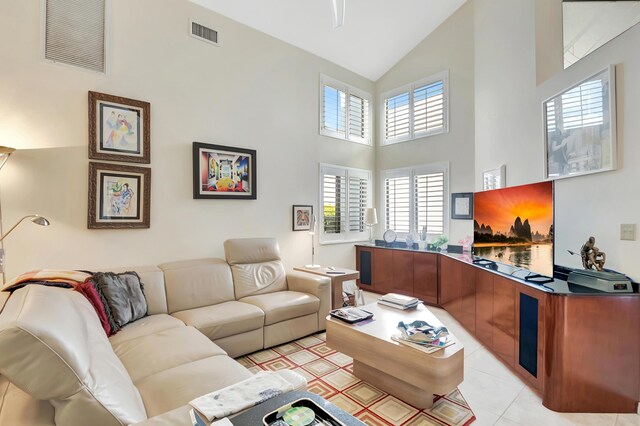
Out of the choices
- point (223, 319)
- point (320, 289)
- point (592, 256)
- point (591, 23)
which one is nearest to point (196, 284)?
point (223, 319)

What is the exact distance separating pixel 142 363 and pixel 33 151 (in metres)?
→ 2.17

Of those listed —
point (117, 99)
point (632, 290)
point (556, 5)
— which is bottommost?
point (632, 290)

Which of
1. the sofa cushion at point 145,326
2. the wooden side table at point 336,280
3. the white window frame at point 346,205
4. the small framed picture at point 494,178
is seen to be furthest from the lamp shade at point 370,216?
the sofa cushion at point 145,326

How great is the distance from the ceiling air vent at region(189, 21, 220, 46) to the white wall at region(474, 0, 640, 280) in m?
3.39

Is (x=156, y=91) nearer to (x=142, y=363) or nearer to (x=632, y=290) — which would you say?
(x=142, y=363)

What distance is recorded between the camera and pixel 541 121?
3.08 metres

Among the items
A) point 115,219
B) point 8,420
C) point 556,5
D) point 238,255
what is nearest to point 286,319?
point 238,255

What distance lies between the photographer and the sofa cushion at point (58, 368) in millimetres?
934

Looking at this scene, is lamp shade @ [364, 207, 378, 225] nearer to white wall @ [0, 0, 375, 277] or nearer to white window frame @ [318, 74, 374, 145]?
white wall @ [0, 0, 375, 277]

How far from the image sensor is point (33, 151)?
2768mm

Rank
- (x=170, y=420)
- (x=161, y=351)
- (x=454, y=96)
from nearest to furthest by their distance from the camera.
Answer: (x=170, y=420) < (x=161, y=351) < (x=454, y=96)

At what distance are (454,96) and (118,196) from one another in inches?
180

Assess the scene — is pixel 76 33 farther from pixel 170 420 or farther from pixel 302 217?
pixel 170 420

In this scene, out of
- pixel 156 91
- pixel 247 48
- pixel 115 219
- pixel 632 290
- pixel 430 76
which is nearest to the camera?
pixel 632 290
